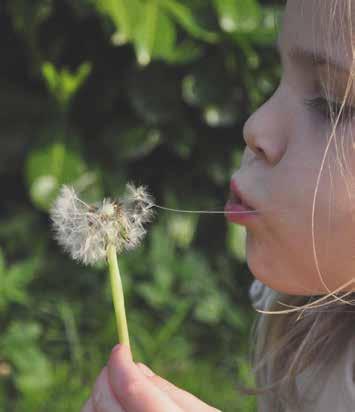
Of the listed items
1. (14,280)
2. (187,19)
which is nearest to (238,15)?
(187,19)

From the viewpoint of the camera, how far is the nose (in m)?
1.12

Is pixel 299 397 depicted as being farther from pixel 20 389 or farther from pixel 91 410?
pixel 20 389

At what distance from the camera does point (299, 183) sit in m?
1.10

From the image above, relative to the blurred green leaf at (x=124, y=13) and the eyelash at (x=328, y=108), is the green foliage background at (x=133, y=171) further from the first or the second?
the eyelash at (x=328, y=108)

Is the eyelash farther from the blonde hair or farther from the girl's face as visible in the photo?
the blonde hair

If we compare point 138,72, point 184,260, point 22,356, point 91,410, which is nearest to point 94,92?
point 138,72

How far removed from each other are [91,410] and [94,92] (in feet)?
4.89

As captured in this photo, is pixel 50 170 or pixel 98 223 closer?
pixel 98 223

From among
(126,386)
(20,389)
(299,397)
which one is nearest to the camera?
(126,386)

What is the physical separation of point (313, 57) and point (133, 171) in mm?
1476

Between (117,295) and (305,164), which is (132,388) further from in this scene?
(305,164)

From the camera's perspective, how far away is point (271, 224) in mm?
1131

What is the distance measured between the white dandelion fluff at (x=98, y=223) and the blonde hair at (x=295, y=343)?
0.83 feet

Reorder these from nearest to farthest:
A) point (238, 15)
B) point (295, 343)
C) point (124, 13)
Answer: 1. point (295, 343)
2. point (124, 13)
3. point (238, 15)
